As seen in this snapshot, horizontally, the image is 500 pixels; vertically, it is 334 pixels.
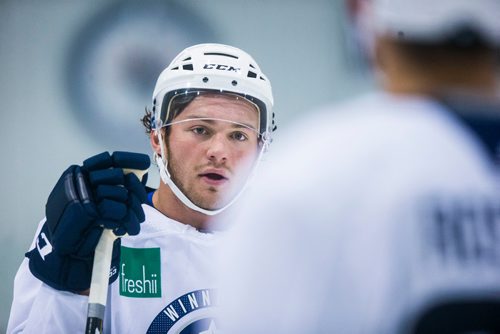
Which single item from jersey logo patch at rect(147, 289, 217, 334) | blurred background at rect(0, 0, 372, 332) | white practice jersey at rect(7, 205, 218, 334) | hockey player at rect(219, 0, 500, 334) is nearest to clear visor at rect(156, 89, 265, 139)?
white practice jersey at rect(7, 205, 218, 334)

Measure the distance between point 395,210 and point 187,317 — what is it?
1405mm

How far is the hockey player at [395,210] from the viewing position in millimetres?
700

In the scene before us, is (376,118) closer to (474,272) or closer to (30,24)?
(474,272)

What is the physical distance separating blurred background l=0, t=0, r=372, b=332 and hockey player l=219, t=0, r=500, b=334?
2.15 metres

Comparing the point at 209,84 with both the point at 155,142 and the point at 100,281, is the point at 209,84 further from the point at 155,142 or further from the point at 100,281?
the point at 100,281

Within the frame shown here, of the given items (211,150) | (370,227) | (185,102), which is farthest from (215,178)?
(370,227)

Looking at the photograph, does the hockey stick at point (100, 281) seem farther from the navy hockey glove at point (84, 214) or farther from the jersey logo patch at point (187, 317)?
the jersey logo patch at point (187, 317)

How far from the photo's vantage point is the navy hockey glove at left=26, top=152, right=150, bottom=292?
71.1 inches

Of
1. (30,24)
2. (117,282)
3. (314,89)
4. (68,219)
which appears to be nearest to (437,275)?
(68,219)

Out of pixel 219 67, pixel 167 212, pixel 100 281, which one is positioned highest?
pixel 219 67

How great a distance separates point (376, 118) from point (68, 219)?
1.18m

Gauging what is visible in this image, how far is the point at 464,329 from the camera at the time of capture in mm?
719

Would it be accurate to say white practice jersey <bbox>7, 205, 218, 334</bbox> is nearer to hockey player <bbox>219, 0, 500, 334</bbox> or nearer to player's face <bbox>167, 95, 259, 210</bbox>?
player's face <bbox>167, 95, 259, 210</bbox>

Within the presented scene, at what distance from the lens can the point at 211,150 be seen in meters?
2.16
